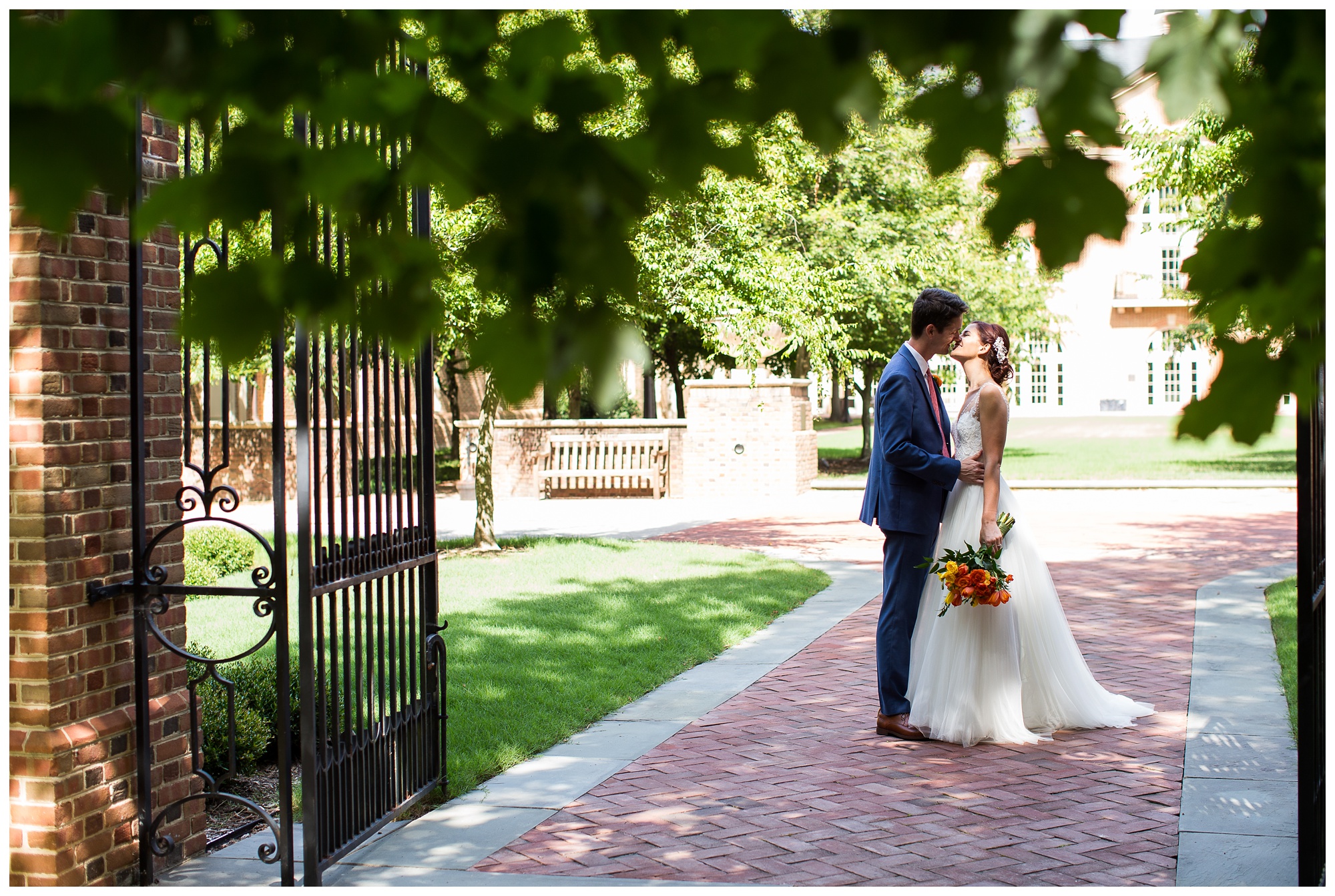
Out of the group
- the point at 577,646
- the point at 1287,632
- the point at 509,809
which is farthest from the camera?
the point at 1287,632

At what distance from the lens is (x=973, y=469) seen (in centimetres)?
582

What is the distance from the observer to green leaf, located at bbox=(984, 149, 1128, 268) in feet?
5.01

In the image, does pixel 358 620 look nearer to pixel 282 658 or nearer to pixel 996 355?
pixel 282 658

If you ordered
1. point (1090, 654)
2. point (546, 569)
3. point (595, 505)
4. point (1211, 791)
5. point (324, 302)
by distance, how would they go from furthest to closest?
point (595, 505) → point (546, 569) → point (1090, 654) → point (1211, 791) → point (324, 302)

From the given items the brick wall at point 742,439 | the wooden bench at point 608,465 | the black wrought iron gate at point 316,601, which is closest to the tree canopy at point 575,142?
the black wrought iron gate at point 316,601

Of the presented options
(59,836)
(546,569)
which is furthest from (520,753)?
(546,569)

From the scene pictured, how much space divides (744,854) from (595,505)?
14.9m

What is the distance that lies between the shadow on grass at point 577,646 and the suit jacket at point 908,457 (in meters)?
1.93

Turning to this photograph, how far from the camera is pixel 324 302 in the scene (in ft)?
5.52

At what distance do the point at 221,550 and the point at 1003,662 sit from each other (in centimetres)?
857

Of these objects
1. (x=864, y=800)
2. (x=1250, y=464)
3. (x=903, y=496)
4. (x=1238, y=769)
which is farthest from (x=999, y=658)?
(x=1250, y=464)

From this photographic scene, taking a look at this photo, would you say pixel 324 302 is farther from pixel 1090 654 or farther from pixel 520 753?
pixel 1090 654

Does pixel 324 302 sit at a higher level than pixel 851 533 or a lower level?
higher

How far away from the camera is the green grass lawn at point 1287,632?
615cm
